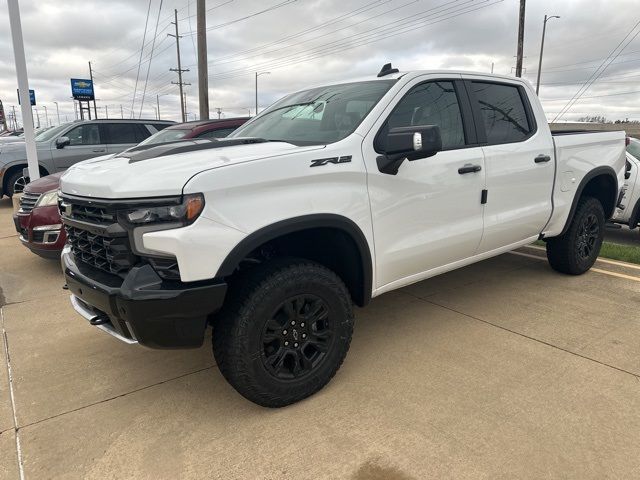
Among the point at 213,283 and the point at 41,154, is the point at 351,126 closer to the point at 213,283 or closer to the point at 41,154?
the point at 213,283

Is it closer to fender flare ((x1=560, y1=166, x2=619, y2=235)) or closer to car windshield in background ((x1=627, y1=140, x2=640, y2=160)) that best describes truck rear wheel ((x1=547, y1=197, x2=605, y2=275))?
fender flare ((x1=560, y1=166, x2=619, y2=235))

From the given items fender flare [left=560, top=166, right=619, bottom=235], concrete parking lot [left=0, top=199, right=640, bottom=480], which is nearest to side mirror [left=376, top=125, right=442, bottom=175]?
concrete parking lot [left=0, top=199, right=640, bottom=480]

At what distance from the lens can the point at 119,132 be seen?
10227 millimetres

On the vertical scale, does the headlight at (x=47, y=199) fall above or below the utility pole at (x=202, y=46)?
below

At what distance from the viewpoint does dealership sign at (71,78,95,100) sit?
36844mm

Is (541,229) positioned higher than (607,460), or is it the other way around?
(541,229)

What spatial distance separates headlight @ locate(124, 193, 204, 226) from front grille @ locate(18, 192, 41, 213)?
155 inches

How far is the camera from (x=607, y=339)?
356cm

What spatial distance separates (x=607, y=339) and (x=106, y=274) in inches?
137

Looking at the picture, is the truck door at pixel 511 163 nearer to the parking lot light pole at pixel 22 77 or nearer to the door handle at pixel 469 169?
the door handle at pixel 469 169

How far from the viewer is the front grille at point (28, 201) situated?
17.8 feet

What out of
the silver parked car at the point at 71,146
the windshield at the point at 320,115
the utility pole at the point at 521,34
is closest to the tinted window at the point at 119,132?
the silver parked car at the point at 71,146

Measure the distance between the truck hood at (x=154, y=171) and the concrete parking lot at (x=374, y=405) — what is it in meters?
1.28

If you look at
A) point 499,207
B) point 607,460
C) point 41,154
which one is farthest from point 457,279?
point 41,154
